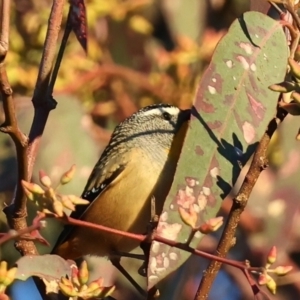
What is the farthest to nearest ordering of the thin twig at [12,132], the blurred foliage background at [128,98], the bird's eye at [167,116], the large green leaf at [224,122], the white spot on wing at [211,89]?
1. the blurred foliage background at [128,98]
2. the bird's eye at [167,116]
3. the white spot on wing at [211,89]
4. the large green leaf at [224,122]
5. the thin twig at [12,132]

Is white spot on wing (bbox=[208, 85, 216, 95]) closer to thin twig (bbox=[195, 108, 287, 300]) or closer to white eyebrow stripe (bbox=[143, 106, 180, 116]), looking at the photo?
thin twig (bbox=[195, 108, 287, 300])

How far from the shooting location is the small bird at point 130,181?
113 inches

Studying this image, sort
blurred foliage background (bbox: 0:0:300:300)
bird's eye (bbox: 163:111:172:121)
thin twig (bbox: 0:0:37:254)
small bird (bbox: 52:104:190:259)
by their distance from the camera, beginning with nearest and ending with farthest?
thin twig (bbox: 0:0:37:254), small bird (bbox: 52:104:190:259), bird's eye (bbox: 163:111:172:121), blurred foliage background (bbox: 0:0:300:300)

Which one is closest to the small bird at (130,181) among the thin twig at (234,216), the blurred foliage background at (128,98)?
the blurred foliage background at (128,98)

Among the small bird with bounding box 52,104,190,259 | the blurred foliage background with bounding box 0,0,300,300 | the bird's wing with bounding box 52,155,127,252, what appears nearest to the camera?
the small bird with bounding box 52,104,190,259

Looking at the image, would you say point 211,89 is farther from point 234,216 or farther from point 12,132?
point 12,132

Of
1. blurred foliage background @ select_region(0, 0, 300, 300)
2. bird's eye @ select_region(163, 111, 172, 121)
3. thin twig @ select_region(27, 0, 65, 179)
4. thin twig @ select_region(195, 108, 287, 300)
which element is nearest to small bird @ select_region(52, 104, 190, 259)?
bird's eye @ select_region(163, 111, 172, 121)

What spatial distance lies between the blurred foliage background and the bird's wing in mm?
86

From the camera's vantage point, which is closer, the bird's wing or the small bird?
the small bird

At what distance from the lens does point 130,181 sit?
9.62 ft

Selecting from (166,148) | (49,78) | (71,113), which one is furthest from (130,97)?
(49,78)

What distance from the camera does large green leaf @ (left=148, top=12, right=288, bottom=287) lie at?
5.90 feet

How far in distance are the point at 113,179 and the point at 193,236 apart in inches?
53.2

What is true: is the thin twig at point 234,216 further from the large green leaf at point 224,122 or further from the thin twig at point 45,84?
the thin twig at point 45,84
